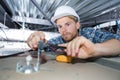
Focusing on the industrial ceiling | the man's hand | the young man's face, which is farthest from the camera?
the industrial ceiling

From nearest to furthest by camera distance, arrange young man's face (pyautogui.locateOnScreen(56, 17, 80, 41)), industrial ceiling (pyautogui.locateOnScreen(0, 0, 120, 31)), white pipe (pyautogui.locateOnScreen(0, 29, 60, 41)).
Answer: young man's face (pyautogui.locateOnScreen(56, 17, 80, 41)), industrial ceiling (pyautogui.locateOnScreen(0, 0, 120, 31)), white pipe (pyautogui.locateOnScreen(0, 29, 60, 41))

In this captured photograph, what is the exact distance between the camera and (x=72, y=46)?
0.83 metres

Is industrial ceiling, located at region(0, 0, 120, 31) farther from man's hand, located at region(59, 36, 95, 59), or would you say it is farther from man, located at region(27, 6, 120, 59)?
man's hand, located at region(59, 36, 95, 59)

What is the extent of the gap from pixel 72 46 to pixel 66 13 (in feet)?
2.38

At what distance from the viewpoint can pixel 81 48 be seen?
2.92 feet

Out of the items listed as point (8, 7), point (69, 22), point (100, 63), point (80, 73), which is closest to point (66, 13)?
point (69, 22)

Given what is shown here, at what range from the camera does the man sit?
2.75 feet

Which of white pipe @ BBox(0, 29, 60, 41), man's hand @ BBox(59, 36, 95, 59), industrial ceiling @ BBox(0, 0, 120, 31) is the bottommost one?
man's hand @ BBox(59, 36, 95, 59)

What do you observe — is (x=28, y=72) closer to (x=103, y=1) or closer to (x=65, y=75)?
(x=65, y=75)

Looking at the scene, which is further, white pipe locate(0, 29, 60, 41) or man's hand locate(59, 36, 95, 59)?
white pipe locate(0, 29, 60, 41)

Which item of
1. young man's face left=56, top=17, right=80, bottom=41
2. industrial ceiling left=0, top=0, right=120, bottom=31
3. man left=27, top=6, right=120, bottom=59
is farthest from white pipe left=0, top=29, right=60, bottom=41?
young man's face left=56, top=17, right=80, bottom=41

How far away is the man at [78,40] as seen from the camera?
838mm

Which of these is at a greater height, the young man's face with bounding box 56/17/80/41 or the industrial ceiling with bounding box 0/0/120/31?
the industrial ceiling with bounding box 0/0/120/31

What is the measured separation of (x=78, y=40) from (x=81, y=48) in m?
0.09
